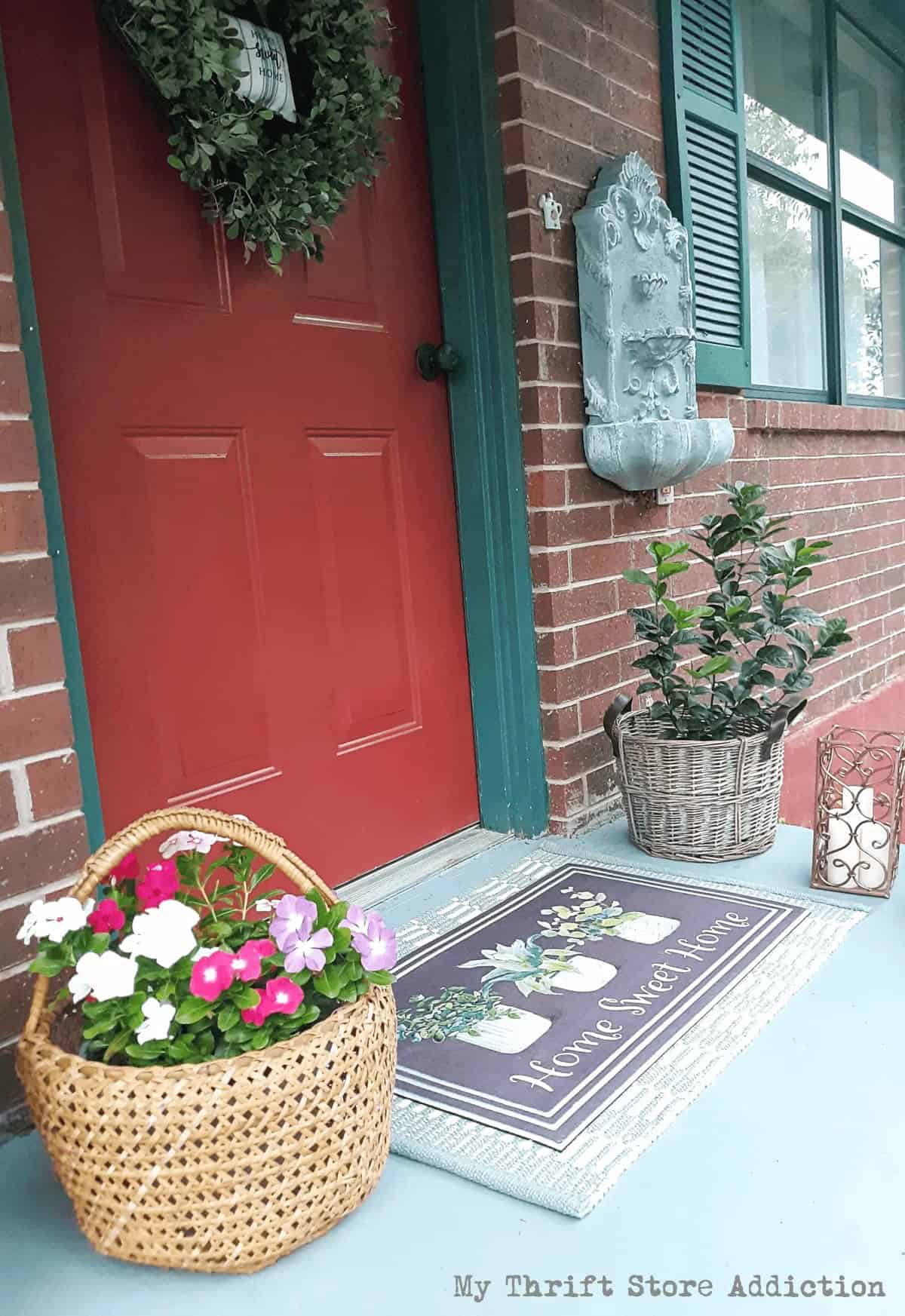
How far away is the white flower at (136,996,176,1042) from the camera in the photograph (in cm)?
103

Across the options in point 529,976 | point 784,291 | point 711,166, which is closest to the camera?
point 529,976

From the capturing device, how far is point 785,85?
11.4ft

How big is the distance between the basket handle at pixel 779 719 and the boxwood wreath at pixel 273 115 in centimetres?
125

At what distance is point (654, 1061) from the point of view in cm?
144

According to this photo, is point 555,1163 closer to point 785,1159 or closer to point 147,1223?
point 785,1159

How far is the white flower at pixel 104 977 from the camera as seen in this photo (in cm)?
104

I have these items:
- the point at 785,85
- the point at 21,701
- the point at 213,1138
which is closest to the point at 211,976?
the point at 213,1138

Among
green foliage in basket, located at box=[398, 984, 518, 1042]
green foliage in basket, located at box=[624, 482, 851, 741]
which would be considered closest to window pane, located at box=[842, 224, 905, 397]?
green foliage in basket, located at box=[624, 482, 851, 741]

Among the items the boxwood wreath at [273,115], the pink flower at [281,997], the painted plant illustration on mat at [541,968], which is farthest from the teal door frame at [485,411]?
the pink flower at [281,997]

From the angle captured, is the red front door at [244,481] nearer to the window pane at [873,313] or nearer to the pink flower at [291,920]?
the pink flower at [291,920]

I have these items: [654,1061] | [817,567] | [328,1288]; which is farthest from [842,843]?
[817,567]

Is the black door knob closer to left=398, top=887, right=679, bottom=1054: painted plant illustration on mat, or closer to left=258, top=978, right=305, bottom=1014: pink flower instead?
left=398, top=887, right=679, bottom=1054: painted plant illustration on mat

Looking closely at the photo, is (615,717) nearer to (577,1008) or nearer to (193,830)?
(577,1008)

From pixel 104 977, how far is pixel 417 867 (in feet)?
3.83
